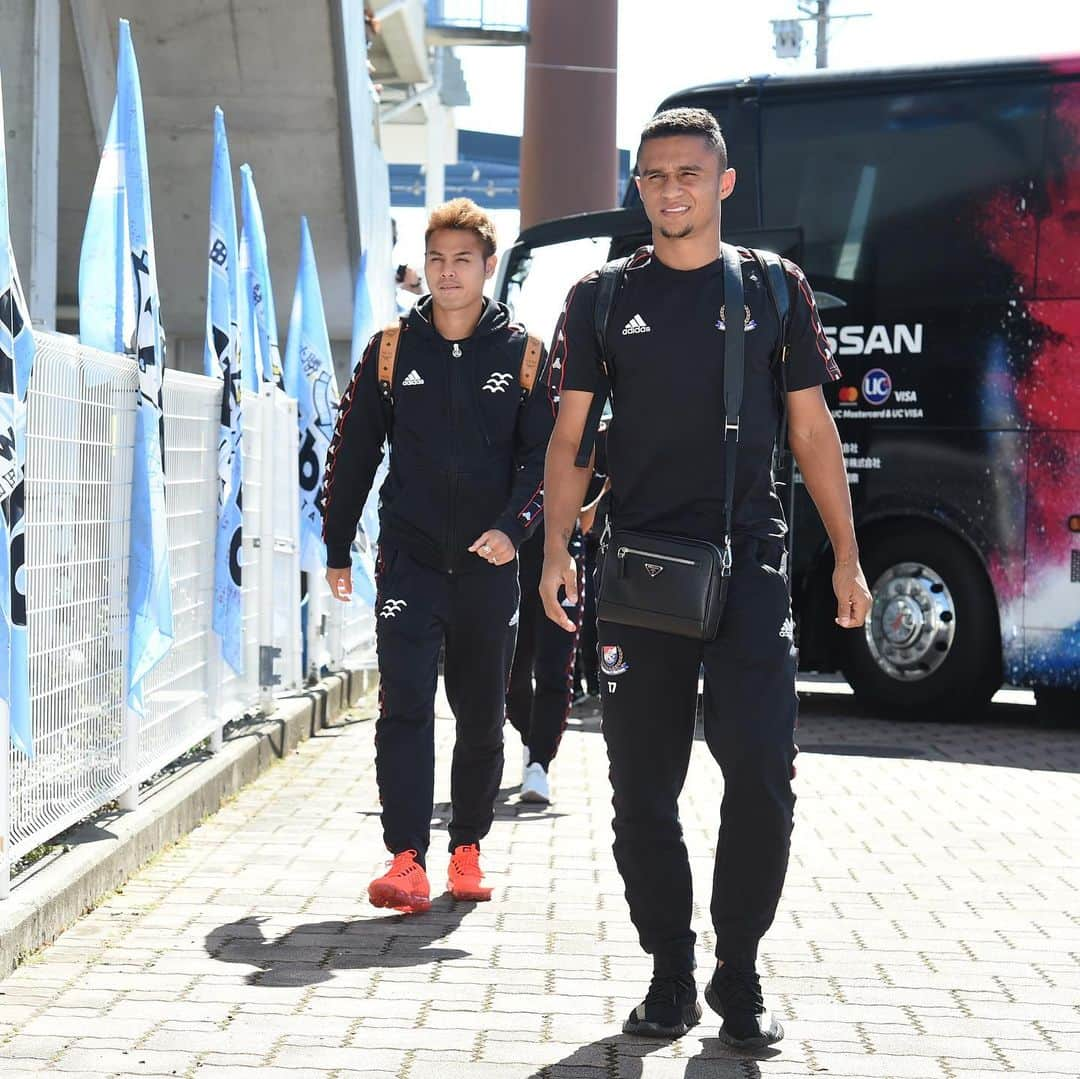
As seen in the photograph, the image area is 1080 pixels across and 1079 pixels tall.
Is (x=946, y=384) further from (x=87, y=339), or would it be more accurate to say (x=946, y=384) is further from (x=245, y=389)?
(x=87, y=339)

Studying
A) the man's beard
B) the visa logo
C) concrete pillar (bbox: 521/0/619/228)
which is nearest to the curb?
the man's beard

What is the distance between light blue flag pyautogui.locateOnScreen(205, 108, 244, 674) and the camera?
316 inches

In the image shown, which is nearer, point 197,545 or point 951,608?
point 197,545

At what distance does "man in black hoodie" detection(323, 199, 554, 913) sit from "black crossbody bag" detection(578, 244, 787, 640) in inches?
53.4

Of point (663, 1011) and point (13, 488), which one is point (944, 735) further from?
point (13, 488)

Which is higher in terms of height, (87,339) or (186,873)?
(87,339)

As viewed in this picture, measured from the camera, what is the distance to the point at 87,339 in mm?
6344

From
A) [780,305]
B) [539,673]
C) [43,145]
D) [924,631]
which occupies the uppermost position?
[43,145]

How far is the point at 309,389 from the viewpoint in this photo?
10.5 meters

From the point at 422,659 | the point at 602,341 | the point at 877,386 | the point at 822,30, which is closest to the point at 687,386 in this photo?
the point at 602,341

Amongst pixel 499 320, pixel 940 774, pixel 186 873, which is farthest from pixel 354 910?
pixel 940 774

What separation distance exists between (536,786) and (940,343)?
4882 mm

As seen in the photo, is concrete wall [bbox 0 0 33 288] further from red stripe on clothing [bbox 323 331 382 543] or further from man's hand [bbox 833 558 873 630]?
man's hand [bbox 833 558 873 630]

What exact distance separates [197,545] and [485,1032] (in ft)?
12.2
